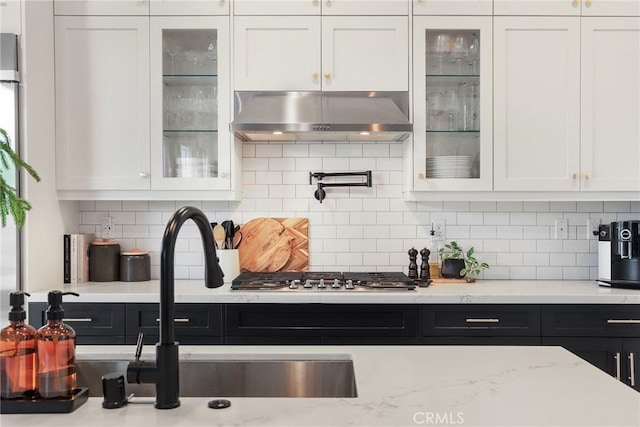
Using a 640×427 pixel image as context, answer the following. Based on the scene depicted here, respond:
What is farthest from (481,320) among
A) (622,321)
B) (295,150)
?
(295,150)

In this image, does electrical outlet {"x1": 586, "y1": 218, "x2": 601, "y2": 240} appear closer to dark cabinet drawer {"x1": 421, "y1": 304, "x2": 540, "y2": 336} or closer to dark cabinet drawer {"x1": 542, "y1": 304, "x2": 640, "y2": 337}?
dark cabinet drawer {"x1": 542, "y1": 304, "x2": 640, "y2": 337}

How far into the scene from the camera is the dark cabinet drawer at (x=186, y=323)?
9.77 feet

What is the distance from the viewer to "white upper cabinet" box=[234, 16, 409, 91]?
3234 mm

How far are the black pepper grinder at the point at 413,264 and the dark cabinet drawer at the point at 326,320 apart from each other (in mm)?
474

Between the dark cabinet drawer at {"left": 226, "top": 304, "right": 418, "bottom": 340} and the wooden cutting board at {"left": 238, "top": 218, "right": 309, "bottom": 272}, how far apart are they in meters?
0.63

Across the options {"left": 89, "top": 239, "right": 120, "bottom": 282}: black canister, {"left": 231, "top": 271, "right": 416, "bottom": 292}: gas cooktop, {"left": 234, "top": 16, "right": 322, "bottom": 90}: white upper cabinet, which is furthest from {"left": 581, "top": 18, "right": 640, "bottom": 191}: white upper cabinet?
{"left": 89, "top": 239, "right": 120, "bottom": 282}: black canister

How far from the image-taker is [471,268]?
3.41 m

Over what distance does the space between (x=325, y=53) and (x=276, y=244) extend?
3.93ft

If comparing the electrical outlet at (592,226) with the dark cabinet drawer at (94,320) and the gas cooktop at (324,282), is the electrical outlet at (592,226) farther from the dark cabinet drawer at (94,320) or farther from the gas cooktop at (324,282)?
the dark cabinet drawer at (94,320)

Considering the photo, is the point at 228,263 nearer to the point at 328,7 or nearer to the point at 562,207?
the point at 328,7

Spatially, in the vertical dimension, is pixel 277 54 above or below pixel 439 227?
above

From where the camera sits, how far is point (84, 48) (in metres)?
3.27

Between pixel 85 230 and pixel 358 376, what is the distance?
2.67 m

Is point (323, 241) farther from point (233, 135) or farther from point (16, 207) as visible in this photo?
point (16, 207)
